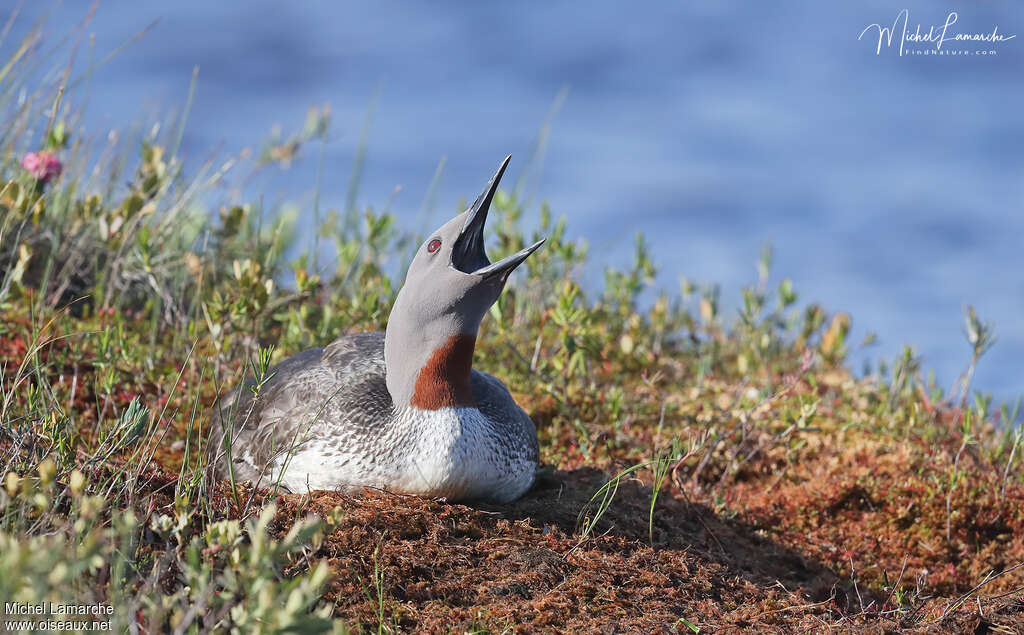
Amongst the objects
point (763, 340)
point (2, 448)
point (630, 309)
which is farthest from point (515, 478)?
point (630, 309)

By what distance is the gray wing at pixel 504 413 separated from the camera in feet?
16.2

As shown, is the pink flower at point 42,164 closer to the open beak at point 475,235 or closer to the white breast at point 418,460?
the white breast at point 418,460

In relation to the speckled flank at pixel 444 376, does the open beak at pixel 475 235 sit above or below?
above

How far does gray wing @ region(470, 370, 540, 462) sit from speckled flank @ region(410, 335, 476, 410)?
0.73ft

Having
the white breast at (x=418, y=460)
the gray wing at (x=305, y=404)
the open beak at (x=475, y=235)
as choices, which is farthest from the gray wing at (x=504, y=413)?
the open beak at (x=475, y=235)

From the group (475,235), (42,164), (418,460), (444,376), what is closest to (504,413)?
(444,376)

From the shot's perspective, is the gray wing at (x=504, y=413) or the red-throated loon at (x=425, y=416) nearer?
the red-throated loon at (x=425, y=416)

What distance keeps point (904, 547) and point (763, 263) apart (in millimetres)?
3556

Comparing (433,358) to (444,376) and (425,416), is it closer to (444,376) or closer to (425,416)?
(444,376)

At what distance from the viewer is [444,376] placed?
4723 mm

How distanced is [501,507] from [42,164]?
15.0ft

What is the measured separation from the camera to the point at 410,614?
3.83m

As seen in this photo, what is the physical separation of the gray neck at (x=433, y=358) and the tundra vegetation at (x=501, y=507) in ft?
1.78

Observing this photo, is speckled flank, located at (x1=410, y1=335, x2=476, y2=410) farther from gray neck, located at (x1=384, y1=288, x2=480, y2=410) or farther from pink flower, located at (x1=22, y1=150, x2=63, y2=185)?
pink flower, located at (x1=22, y1=150, x2=63, y2=185)
